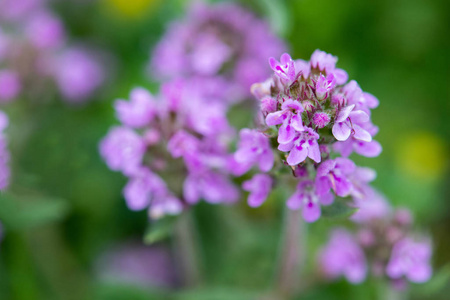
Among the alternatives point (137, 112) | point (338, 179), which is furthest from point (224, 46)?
point (338, 179)

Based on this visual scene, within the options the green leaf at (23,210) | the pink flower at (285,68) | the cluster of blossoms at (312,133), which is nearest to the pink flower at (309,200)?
the cluster of blossoms at (312,133)

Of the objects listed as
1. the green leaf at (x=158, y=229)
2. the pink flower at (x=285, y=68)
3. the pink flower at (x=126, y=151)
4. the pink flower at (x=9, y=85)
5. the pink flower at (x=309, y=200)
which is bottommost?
the pink flower at (x=309, y=200)

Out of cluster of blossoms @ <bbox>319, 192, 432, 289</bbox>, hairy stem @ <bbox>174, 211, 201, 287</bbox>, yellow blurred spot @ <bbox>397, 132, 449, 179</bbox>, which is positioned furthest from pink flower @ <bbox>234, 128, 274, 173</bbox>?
yellow blurred spot @ <bbox>397, 132, 449, 179</bbox>

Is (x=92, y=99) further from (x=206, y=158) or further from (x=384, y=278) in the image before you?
(x=384, y=278)

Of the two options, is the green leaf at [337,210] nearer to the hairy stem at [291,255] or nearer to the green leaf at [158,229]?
the hairy stem at [291,255]

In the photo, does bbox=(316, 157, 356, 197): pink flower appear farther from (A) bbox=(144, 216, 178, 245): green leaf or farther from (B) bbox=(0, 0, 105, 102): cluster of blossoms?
(B) bbox=(0, 0, 105, 102): cluster of blossoms

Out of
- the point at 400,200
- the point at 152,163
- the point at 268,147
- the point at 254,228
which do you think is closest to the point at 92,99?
the point at 254,228
